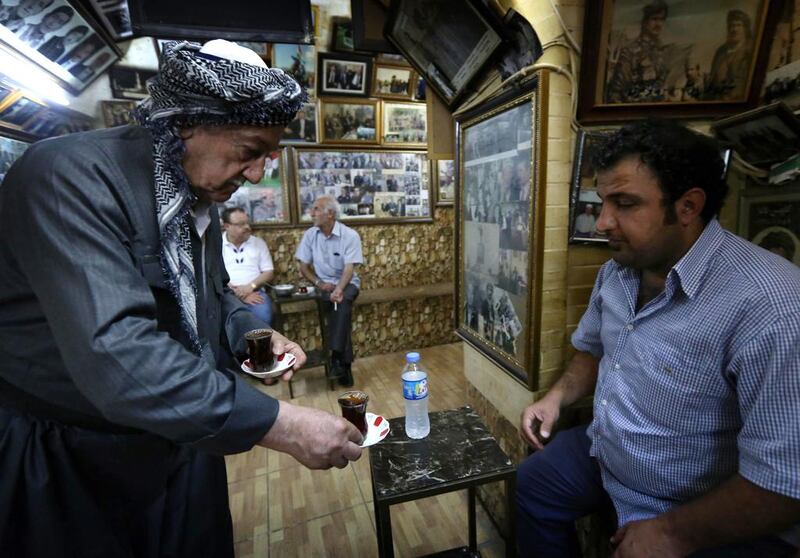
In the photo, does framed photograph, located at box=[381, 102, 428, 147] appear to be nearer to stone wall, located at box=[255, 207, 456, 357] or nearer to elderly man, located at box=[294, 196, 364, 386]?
stone wall, located at box=[255, 207, 456, 357]

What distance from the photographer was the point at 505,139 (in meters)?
1.77

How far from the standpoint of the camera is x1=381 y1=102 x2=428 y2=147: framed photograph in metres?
4.36

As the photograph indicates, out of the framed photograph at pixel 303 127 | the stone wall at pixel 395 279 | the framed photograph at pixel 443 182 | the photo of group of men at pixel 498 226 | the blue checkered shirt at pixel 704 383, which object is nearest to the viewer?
the blue checkered shirt at pixel 704 383

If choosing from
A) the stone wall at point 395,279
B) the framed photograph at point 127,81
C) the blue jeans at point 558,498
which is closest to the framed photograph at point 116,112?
the framed photograph at point 127,81

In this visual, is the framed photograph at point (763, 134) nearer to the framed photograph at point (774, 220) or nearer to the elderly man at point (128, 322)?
the framed photograph at point (774, 220)

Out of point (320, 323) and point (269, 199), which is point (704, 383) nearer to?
point (320, 323)

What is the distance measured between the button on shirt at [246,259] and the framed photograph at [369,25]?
7.95ft

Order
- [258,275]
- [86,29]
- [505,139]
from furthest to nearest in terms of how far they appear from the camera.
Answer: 1. [258,275]
2. [86,29]
3. [505,139]

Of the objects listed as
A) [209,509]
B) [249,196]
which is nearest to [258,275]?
[249,196]

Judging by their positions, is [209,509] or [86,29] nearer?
[209,509]

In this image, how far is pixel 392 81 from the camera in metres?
4.21

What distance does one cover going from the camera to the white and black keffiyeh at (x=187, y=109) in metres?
0.93

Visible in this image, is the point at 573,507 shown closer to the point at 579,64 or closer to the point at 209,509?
the point at 209,509

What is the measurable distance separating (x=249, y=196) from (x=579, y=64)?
3521mm
